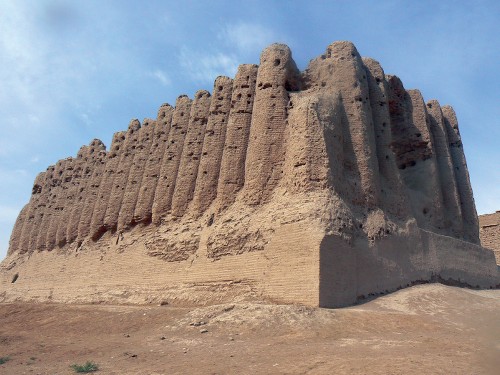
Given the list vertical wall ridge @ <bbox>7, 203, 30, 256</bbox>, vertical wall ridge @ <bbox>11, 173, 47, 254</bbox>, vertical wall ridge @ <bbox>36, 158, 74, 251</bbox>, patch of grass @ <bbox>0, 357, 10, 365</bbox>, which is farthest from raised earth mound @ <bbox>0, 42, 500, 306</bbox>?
patch of grass @ <bbox>0, 357, 10, 365</bbox>

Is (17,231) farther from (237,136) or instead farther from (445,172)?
(445,172)

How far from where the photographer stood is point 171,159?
20734 mm

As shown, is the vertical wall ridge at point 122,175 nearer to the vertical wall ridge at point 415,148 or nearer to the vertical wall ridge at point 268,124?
the vertical wall ridge at point 268,124

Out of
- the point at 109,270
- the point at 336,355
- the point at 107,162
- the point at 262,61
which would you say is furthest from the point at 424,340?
the point at 107,162

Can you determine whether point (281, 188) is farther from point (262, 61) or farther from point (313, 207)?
point (262, 61)

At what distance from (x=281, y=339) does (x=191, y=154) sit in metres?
11.3

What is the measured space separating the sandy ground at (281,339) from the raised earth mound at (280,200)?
131cm

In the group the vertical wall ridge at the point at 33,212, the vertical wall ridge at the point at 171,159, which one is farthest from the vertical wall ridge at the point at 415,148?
the vertical wall ridge at the point at 33,212

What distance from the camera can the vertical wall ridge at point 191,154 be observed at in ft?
62.8

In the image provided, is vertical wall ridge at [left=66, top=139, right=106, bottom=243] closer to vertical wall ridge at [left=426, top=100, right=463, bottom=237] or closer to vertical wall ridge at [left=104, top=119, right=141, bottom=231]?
vertical wall ridge at [left=104, top=119, right=141, bottom=231]

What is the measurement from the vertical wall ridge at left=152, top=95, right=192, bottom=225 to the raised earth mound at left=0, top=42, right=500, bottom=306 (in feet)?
0.20

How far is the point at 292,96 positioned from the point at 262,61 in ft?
6.83

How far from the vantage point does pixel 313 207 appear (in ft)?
44.9

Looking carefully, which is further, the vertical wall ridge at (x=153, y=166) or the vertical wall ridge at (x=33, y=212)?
the vertical wall ridge at (x=33, y=212)
